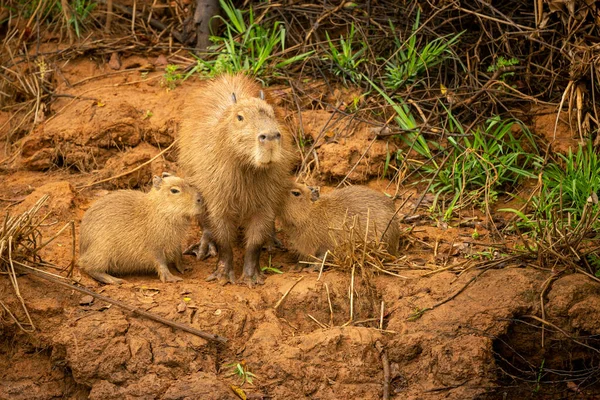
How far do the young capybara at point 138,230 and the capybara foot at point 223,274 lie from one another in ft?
0.99

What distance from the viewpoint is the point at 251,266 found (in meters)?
6.27

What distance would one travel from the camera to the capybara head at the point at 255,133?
18.9 ft

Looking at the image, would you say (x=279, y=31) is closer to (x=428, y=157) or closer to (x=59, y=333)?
(x=428, y=157)

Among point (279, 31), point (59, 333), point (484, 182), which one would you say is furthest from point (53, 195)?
point (484, 182)

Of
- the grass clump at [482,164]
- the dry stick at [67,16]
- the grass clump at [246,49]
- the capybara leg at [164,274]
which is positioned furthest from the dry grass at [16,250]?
the grass clump at [482,164]

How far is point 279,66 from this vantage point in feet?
26.3

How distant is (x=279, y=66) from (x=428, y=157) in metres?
1.66

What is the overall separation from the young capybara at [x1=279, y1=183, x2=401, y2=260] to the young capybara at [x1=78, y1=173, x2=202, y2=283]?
722 mm

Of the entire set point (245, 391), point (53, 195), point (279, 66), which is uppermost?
point (279, 66)

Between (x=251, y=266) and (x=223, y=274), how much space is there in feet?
0.71

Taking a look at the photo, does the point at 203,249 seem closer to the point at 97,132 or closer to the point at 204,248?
the point at 204,248

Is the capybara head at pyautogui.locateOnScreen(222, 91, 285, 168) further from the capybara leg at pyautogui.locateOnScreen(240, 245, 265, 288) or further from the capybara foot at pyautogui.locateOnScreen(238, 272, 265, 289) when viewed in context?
the capybara foot at pyautogui.locateOnScreen(238, 272, 265, 289)

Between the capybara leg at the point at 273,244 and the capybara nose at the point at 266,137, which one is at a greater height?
the capybara nose at the point at 266,137

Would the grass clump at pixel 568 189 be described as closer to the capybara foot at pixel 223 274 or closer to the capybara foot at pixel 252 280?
the capybara foot at pixel 252 280
